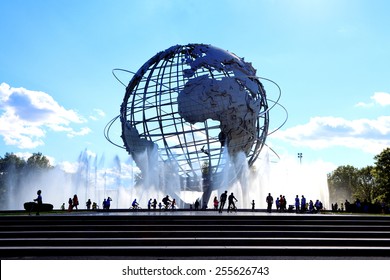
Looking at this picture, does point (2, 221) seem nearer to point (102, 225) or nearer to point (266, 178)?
point (102, 225)

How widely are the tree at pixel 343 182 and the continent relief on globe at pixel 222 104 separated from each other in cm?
4198

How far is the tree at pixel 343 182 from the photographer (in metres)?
63.4

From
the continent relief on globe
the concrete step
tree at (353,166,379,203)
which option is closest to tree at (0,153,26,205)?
the continent relief on globe

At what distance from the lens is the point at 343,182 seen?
6462 cm

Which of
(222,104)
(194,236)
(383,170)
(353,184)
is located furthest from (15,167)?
(194,236)

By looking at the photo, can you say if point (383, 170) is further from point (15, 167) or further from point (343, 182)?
point (15, 167)

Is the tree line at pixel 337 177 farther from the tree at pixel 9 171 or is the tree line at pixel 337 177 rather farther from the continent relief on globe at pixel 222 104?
the continent relief on globe at pixel 222 104

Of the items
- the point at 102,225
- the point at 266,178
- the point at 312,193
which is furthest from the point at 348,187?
the point at 102,225

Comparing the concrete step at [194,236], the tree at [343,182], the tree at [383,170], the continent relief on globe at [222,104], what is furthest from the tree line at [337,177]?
the concrete step at [194,236]

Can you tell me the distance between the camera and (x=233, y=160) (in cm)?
2638

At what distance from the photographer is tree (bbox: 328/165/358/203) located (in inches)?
2496

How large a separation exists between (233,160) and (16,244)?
17479 mm

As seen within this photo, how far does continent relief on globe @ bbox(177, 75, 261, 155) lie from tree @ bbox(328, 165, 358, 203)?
42.0 meters

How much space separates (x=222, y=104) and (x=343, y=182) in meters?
44.9
